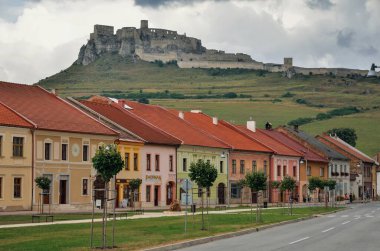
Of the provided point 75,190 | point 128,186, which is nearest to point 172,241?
point 75,190

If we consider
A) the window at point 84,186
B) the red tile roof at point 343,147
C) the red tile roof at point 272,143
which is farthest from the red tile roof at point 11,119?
the red tile roof at point 343,147

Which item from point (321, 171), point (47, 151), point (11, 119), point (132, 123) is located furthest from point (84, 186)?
point (321, 171)

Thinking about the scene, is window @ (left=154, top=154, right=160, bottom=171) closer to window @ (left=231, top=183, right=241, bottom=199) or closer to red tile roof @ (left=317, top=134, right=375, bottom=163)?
window @ (left=231, top=183, right=241, bottom=199)

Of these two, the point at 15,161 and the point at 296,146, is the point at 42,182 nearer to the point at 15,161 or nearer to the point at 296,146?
the point at 15,161

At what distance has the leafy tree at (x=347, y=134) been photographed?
557ft

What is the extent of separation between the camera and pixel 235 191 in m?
95.2

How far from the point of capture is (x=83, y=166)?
70.6 meters

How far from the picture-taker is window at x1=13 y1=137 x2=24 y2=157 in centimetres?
6406

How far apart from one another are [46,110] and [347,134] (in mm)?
108409

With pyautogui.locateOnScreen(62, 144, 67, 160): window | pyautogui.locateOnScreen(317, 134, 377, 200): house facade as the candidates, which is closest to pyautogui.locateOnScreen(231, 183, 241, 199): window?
pyautogui.locateOnScreen(62, 144, 67, 160): window

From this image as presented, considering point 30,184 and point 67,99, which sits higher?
point 67,99

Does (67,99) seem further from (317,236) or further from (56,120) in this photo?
(317,236)

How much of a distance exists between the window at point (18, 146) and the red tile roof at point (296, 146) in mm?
53297

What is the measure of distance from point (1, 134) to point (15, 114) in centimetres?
361
